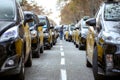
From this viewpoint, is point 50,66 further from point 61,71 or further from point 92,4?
point 92,4

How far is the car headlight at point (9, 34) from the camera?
23.5ft

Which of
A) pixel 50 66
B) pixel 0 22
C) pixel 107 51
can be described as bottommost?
pixel 50 66

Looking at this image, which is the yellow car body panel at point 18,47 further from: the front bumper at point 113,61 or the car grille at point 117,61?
the car grille at point 117,61

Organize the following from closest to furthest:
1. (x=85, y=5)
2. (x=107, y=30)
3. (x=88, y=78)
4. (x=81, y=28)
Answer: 1. (x=107, y=30)
2. (x=88, y=78)
3. (x=81, y=28)
4. (x=85, y=5)

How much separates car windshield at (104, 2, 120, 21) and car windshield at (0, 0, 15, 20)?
2004 millimetres

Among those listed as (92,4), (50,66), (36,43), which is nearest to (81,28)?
(36,43)

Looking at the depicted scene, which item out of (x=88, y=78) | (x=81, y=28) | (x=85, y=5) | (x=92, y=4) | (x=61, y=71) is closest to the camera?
(x=88, y=78)

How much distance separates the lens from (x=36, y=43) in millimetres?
13828

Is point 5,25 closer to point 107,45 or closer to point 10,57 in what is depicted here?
point 10,57

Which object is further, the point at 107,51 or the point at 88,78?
the point at 88,78

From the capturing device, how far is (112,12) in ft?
28.3

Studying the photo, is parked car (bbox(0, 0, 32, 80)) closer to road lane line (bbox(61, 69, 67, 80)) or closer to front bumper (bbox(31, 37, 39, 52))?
road lane line (bbox(61, 69, 67, 80))

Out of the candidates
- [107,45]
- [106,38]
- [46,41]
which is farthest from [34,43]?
[107,45]

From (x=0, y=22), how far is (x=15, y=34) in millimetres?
521
